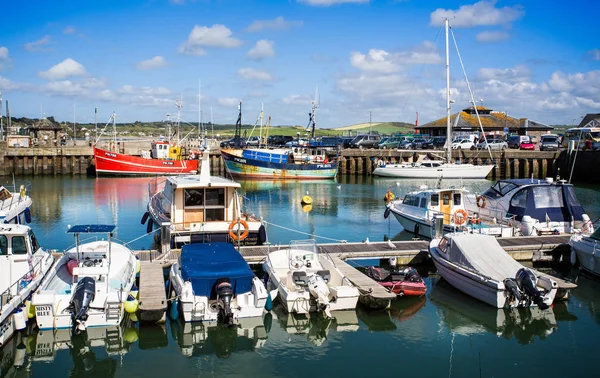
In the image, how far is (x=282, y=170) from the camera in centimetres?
6594

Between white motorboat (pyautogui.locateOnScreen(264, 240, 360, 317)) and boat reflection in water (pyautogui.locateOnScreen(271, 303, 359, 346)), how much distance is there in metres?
0.23

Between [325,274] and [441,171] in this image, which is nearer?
[325,274]

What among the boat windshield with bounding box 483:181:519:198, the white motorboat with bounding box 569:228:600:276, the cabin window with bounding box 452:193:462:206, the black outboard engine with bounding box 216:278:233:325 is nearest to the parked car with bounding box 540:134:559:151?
the boat windshield with bounding box 483:181:519:198

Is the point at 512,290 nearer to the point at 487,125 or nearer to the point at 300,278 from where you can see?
the point at 300,278

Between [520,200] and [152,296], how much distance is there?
18.2 meters

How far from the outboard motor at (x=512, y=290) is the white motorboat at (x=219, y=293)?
7284mm

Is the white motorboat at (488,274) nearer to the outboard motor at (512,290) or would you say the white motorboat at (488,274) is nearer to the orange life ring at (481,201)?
the outboard motor at (512,290)

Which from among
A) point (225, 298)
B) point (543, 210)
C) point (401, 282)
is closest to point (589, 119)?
point (543, 210)

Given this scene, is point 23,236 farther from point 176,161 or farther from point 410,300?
point 176,161

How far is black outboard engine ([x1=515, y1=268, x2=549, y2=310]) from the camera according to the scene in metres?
17.0

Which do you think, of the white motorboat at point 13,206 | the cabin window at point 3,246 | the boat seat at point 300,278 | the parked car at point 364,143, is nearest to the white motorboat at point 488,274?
the boat seat at point 300,278

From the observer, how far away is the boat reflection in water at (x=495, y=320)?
54.6 feet

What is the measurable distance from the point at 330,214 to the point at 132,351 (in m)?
25.0

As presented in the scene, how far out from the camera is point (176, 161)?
67.4 meters
